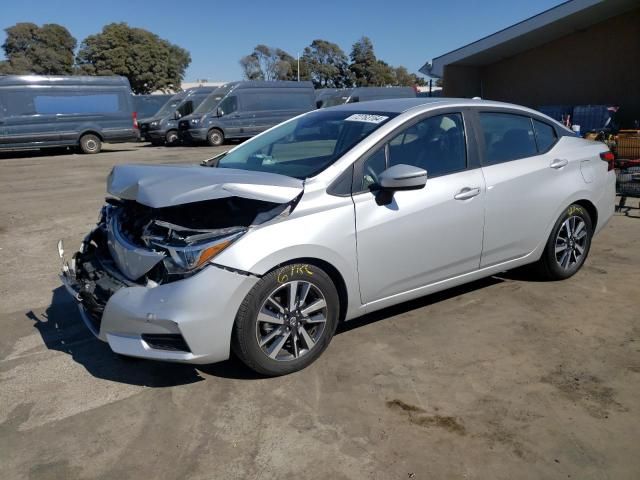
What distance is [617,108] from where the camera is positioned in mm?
14758

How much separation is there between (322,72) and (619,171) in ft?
249

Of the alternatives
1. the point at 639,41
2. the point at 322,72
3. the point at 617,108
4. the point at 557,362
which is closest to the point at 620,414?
the point at 557,362

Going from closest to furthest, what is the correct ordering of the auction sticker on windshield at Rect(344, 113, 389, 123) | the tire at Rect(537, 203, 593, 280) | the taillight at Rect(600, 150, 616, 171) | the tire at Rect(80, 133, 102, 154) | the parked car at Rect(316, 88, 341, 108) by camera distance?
1. the auction sticker on windshield at Rect(344, 113, 389, 123)
2. the tire at Rect(537, 203, 593, 280)
3. the taillight at Rect(600, 150, 616, 171)
4. the tire at Rect(80, 133, 102, 154)
5. the parked car at Rect(316, 88, 341, 108)

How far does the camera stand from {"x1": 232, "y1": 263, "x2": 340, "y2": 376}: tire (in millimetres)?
2957

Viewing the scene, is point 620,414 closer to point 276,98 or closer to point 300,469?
point 300,469

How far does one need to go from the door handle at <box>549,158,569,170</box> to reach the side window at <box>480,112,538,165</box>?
176 millimetres

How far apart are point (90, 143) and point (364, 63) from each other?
202 ft

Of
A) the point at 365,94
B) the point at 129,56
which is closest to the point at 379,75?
the point at 129,56

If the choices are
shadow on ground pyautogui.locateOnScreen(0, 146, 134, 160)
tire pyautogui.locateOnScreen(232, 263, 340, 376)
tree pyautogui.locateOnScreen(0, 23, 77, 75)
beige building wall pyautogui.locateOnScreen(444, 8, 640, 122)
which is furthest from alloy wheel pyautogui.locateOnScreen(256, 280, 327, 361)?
tree pyautogui.locateOnScreen(0, 23, 77, 75)

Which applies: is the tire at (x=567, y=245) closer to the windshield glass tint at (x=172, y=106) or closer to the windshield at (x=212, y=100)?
the windshield at (x=212, y=100)

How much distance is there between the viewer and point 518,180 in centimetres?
409

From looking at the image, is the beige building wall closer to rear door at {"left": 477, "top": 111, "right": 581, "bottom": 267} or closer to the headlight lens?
rear door at {"left": 477, "top": 111, "right": 581, "bottom": 267}

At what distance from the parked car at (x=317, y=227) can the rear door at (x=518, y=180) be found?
12 mm

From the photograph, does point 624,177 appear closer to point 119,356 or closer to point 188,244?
point 188,244
